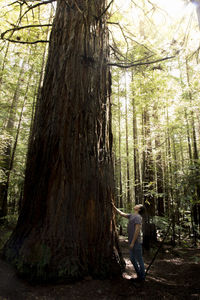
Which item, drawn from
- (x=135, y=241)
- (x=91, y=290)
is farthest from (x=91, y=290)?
(x=135, y=241)

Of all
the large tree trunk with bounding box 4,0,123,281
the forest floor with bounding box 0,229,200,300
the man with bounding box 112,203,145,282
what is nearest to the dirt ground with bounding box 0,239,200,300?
the forest floor with bounding box 0,229,200,300

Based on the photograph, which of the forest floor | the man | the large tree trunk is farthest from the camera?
the man

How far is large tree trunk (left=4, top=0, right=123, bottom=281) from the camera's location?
2.64 m

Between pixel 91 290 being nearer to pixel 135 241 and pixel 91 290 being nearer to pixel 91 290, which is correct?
pixel 91 290

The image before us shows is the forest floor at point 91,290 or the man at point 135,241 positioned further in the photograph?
the man at point 135,241

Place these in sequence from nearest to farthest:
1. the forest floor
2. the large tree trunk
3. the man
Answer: the forest floor → the large tree trunk → the man

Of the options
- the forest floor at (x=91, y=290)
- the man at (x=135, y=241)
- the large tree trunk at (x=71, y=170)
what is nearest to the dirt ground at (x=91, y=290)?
the forest floor at (x=91, y=290)

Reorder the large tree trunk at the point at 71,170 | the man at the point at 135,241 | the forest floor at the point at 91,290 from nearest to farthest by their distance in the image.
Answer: the forest floor at the point at 91,290
the large tree trunk at the point at 71,170
the man at the point at 135,241

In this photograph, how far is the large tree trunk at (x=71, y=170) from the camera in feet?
8.66

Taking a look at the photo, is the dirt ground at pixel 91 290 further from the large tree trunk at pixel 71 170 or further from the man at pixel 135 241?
the man at pixel 135 241

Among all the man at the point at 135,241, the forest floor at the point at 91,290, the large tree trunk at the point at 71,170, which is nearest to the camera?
the forest floor at the point at 91,290

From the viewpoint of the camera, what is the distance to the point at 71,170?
297 cm

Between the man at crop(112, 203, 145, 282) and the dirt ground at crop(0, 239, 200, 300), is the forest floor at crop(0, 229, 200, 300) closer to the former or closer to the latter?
the dirt ground at crop(0, 239, 200, 300)

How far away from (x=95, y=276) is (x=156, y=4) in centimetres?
578
